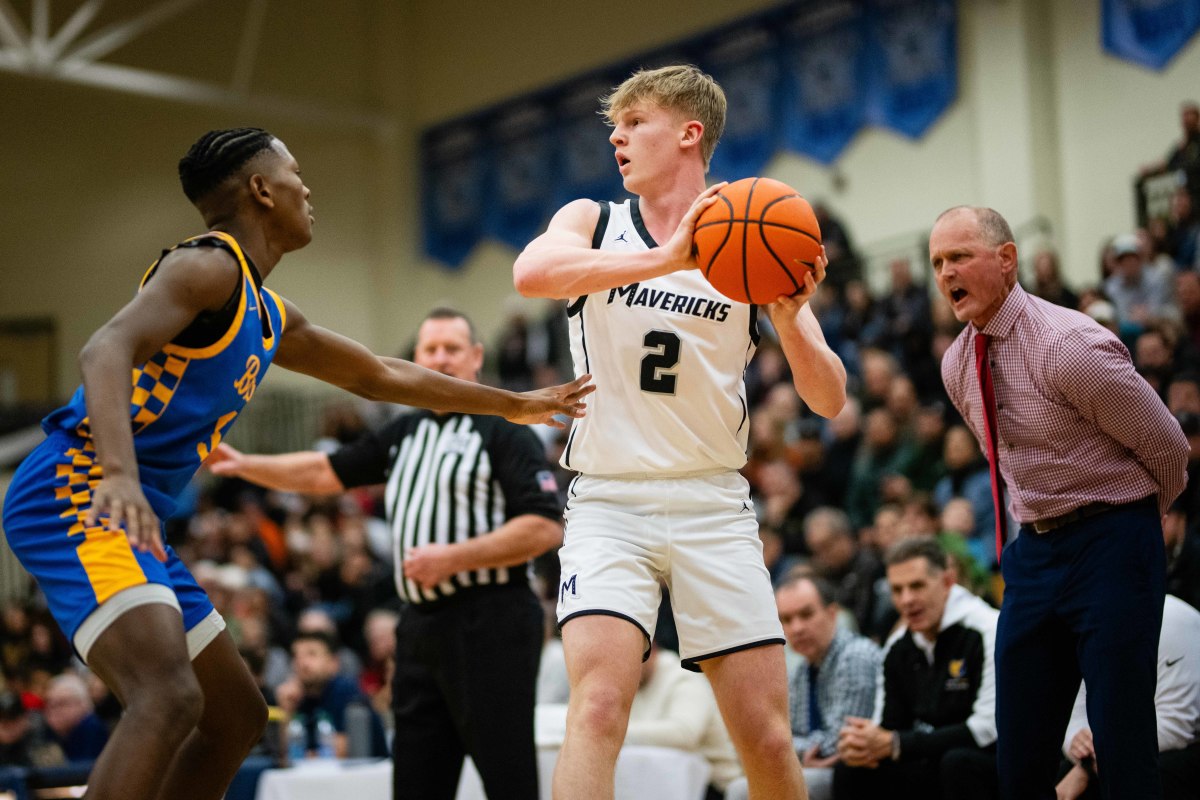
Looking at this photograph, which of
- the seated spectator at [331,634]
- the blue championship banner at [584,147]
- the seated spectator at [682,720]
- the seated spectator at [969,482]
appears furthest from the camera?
the blue championship banner at [584,147]

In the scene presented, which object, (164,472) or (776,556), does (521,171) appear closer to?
(776,556)

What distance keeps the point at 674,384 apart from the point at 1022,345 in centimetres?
134

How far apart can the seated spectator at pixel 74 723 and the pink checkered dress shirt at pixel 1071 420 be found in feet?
27.4

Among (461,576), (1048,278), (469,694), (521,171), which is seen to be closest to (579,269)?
(461,576)

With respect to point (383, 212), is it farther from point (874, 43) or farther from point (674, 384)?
point (674, 384)

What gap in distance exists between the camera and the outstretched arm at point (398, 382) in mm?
4680

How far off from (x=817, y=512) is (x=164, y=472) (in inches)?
301

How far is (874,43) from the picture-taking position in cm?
1817

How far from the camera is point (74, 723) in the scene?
11102 millimetres

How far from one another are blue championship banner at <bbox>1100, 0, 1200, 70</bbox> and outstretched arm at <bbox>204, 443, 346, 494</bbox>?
41.3ft

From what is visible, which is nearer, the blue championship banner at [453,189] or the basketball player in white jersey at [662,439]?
the basketball player in white jersey at [662,439]

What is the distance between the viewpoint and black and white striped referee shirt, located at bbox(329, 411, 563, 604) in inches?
234

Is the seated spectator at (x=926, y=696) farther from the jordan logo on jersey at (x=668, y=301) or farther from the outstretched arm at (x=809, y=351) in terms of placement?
the jordan logo on jersey at (x=668, y=301)

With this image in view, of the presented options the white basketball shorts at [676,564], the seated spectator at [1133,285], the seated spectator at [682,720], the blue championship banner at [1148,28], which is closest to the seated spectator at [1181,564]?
the seated spectator at [682,720]
